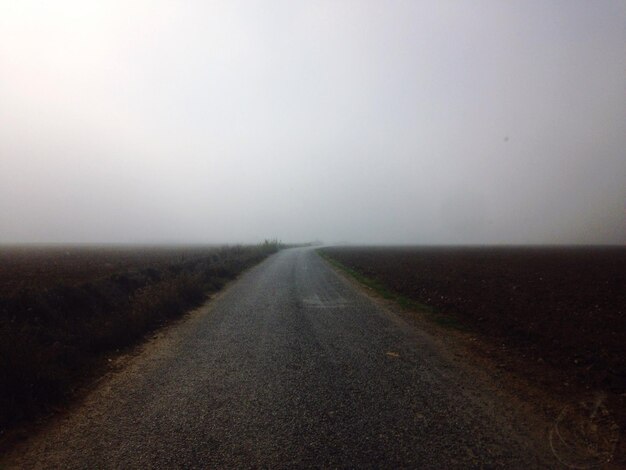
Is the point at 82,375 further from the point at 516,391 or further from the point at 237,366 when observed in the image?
the point at 516,391

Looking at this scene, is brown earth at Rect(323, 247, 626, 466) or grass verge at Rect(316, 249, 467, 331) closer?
brown earth at Rect(323, 247, 626, 466)

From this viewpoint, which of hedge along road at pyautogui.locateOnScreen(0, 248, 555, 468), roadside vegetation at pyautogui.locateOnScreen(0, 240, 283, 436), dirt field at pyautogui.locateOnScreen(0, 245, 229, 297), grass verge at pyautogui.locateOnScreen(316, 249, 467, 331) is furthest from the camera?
dirt field at pyautogui.locateOnScreen(0, 245, 229, 297)

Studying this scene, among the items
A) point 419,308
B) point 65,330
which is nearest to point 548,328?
point 419,308

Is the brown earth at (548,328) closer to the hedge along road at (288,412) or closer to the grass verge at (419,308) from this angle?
the grass verge at (419,308)

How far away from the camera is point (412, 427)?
158 inches

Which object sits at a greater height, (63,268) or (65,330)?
(63,268)

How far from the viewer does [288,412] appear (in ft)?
14.4

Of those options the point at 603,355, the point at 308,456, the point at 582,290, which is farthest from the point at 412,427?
the point at 582,290

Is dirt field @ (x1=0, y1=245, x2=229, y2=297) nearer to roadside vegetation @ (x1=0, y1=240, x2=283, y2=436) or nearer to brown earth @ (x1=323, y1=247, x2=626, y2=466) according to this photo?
roadside vegetation @ (x1=0, y1=240, x2=283, y2=436)

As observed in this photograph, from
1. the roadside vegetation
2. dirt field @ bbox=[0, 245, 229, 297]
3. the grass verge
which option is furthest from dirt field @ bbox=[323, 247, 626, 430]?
dirt field @ bbox=[0, 245, 229, 297]

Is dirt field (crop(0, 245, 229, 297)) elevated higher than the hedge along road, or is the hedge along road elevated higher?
dirt field (crop(0, 245, 229, 297))

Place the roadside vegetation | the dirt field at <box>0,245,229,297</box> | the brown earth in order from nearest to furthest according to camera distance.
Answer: the roadside vegetation → the brown earth → the dirt field at <box>0,245,229,297</box>

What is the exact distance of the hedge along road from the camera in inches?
138

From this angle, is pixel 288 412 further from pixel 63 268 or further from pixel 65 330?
pixel 63 268
